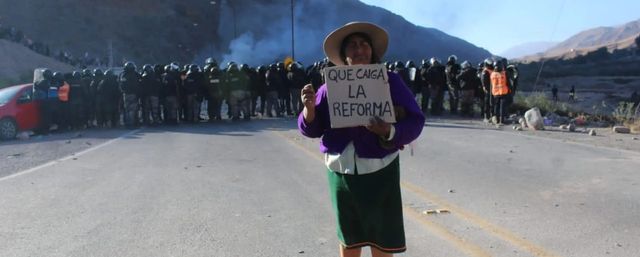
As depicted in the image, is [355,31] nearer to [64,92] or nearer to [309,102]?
[309,102]

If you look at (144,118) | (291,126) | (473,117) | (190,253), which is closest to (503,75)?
(473,117)

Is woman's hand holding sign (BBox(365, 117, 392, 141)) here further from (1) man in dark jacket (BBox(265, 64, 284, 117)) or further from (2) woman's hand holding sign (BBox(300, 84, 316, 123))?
(1) man in dark jacket (BBox(265, 64, 284, 117))

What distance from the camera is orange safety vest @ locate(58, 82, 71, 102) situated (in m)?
19.0

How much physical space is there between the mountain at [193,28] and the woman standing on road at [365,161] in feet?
211

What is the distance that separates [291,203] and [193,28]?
3533 inches

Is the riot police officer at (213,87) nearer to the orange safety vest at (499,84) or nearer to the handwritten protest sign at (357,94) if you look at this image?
the orange safety vest at (499,84)

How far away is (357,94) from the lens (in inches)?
134

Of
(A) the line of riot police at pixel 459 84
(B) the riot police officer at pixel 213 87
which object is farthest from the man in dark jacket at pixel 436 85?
(B) the riot police officer at pixel 213 87

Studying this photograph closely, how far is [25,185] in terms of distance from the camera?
8.95 metres

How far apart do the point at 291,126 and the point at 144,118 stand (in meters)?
4.94

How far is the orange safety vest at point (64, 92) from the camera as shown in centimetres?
1902

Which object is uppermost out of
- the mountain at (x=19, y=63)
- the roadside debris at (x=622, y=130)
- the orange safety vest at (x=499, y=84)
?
the mountain at (x=19, y=63)

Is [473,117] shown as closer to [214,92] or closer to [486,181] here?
[214,92]

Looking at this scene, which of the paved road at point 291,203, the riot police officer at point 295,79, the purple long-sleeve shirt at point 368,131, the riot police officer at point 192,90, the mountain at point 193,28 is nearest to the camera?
the purple long-sleeve shirt at point 368,131
